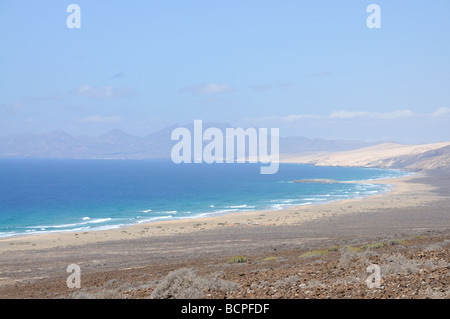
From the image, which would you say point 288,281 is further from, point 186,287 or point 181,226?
point 181,226

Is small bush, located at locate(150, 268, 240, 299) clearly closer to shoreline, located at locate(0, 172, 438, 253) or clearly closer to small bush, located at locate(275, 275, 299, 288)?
small bush, located at locate(275, 275, 299, 288)

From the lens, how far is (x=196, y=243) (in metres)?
33.7

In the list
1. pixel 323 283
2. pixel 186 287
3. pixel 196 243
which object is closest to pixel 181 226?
pixel 196 243

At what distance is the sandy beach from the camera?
1829 cm

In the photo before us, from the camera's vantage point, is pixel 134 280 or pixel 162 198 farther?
pixel 162 198

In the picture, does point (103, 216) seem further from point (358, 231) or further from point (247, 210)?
point (358, 231)

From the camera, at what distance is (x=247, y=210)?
2411 inches

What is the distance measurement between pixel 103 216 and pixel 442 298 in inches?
2082

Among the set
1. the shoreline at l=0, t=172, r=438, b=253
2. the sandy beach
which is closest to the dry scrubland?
the sandy beach
